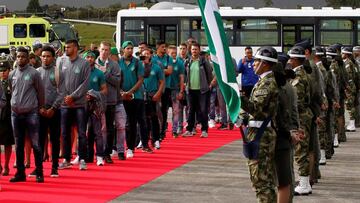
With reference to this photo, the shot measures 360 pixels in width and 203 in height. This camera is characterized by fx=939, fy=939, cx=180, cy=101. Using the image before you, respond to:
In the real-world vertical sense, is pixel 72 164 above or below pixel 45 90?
below

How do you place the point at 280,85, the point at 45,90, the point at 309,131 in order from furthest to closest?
1. the point at 45,90
2. the point at 309,131
3. the point at 280,85

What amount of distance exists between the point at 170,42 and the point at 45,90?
68.1 feet

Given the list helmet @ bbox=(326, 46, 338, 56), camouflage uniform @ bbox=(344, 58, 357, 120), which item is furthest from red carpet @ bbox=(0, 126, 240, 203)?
camouflage uniform @ bbox=(344, 58, 357, 120)

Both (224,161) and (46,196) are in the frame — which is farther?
(224,161)

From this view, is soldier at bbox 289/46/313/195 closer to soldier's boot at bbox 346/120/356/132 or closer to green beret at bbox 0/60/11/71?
green beret at bbox 0/60/11/71

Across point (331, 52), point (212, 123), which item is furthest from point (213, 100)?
point (331, 52)

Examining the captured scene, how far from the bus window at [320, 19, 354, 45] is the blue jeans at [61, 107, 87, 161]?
821 inches

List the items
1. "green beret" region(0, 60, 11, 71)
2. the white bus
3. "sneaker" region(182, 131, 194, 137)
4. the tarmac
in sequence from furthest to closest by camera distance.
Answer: the white bus < "sneaker" region(182, 131, 194, 137) < "green beret" region(0, 60, 11, 71) < the tarmac

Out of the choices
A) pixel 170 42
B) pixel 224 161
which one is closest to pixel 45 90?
pixel 224 161

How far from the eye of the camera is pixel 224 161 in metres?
15.9

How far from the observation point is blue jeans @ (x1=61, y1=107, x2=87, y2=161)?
13891mm

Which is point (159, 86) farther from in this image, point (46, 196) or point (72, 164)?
point (46, 196)

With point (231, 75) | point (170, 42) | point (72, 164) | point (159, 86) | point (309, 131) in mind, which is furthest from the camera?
point (170, 42)

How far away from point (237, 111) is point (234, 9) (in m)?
27.3
